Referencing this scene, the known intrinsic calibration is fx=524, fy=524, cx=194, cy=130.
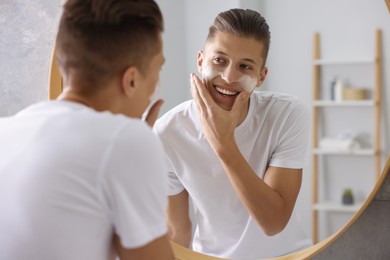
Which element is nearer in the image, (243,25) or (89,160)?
(89,160)

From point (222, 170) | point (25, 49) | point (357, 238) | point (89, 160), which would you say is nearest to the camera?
point (89, 160)

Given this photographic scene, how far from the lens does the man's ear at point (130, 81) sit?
636 millimetres

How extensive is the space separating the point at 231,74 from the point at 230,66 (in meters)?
0.02

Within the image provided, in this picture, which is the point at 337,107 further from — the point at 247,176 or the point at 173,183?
the point at 173,183

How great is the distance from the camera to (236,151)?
935 millimetres

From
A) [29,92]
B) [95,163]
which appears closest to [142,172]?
[95,163]

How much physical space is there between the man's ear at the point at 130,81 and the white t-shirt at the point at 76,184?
65mm

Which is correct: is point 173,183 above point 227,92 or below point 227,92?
below

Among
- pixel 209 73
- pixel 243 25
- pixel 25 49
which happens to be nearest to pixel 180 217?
pixel 209 73

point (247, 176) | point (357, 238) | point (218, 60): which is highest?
point (218, 60)

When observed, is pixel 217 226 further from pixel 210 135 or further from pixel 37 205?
pixel 37 205

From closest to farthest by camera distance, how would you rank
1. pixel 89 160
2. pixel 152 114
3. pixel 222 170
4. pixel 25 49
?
pixel 89 160 → pixel 152 114 → pixel 222 170 → pixel 25 49

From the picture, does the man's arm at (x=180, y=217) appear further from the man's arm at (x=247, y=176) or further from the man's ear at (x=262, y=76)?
the man's ear at (x=262, y=76)

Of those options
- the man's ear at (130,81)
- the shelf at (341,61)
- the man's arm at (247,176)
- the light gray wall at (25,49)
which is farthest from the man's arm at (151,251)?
the light gray wall at (25,49)
